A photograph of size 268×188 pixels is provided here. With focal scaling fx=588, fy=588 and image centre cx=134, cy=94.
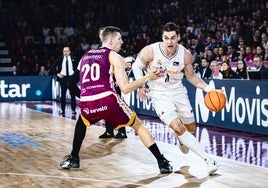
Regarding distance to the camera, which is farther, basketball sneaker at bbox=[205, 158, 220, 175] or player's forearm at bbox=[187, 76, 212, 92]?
player's forearm at bbox=[187, 76, 212, 92]

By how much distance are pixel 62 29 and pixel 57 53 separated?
165cm

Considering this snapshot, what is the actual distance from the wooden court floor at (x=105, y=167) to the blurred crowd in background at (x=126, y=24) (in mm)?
7228

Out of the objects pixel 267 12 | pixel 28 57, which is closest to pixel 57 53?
pixel 28 57

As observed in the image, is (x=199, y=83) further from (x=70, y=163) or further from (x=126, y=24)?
(x=126, y=24)

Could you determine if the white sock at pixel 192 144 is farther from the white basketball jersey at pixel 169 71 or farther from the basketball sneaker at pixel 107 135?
the basketball sneaker at pixel 107 135

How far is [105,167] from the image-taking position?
7344 mm

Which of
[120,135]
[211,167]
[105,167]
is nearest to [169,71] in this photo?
[211,167]

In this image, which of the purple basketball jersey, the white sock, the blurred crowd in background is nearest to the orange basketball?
the white sock

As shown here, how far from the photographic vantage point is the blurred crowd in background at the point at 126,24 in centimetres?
1761

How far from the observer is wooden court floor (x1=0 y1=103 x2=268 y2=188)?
20.9ft

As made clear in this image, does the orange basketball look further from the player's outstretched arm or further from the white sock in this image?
the player's outstretched arm

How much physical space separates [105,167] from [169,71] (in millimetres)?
1444

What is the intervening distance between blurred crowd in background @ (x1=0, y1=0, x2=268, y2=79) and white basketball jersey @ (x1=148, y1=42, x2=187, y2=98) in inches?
349

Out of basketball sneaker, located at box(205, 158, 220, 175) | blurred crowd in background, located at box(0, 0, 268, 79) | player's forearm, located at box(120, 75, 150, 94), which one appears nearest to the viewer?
player's forearm, located at box(120, 75, 150, 94)
